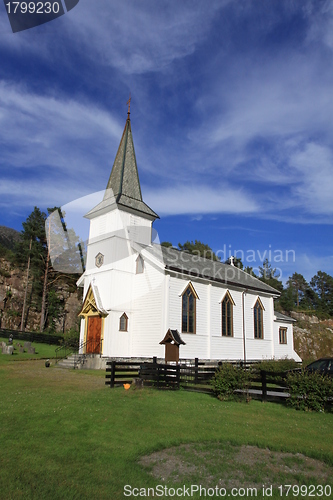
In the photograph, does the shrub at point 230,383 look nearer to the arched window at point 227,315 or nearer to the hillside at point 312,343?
the arched window at point 227,315

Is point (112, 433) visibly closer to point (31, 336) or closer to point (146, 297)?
point (146, 297)

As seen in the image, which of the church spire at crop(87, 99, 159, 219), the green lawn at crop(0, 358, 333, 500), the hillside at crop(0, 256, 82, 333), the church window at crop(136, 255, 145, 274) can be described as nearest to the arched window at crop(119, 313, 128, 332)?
the church window at crop(136, 255, 145, 274)

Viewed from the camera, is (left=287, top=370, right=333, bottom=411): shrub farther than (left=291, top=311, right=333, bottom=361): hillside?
No

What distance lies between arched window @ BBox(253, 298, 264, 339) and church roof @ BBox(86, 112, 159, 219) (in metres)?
12.4

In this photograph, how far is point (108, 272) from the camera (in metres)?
26.1

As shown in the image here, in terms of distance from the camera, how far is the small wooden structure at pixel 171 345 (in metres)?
21.8

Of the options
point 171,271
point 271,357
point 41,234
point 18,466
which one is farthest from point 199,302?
point 41,234

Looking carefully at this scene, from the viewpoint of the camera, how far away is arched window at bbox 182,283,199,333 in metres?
24.8

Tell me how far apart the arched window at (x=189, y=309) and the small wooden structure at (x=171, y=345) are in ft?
6.58

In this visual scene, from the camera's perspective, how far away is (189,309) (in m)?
25.3

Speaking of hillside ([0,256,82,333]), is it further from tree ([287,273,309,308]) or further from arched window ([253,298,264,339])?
tree ([287,273,309,308])

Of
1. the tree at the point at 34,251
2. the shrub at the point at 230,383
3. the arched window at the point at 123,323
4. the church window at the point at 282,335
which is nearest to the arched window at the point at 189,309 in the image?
the arched window at the point at 123,323

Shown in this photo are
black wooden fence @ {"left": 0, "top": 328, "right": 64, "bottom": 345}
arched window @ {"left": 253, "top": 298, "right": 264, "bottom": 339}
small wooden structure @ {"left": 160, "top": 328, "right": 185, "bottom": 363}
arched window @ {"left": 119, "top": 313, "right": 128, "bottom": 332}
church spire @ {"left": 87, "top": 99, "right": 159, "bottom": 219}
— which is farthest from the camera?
black wooden fence @ {"left": 0, "top": 328, "right": 64, "bottom": 345}

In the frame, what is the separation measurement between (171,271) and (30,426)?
16281 mm
